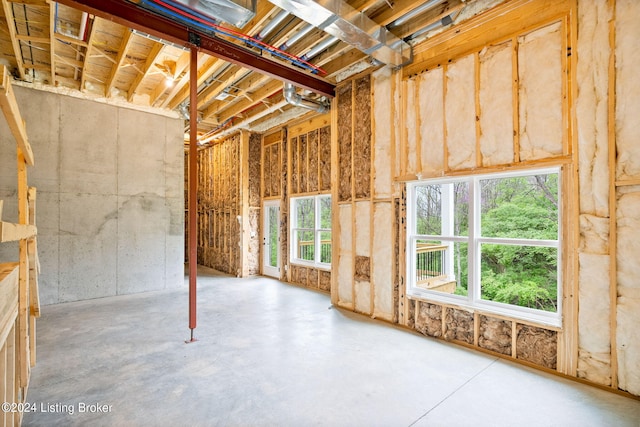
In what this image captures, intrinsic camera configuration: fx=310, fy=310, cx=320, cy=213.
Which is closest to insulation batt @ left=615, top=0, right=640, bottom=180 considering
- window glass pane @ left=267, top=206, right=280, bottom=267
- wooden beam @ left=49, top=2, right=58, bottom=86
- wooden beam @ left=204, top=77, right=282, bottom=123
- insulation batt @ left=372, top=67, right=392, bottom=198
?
insulation batt @ left=372, top=67, right=392, bottom=198

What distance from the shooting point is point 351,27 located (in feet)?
11.1

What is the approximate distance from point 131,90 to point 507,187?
7707mm

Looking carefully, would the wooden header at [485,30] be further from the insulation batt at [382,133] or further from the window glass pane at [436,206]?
the window glass pane at [436,206]

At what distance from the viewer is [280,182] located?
300 inches

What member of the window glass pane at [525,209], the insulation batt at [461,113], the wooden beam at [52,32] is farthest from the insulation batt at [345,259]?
the wooden beam at [52,32]

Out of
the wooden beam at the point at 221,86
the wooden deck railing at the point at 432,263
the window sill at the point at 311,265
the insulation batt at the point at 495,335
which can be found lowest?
the insulation batt at the point at 495,335

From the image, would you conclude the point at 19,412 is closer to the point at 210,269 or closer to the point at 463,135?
the point at 463,135

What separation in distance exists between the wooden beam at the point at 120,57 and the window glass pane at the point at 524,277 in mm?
6833

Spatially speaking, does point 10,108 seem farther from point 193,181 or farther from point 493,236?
point 493,236

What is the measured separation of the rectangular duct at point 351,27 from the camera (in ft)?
9.93

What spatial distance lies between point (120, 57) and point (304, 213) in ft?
15.0

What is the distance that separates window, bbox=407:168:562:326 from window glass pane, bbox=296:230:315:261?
8.35 feet

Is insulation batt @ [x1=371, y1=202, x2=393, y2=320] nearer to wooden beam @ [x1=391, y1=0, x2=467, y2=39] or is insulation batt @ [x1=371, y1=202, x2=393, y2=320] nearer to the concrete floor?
the concrete floor

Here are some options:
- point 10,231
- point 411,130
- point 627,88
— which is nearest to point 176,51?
point 411,130
